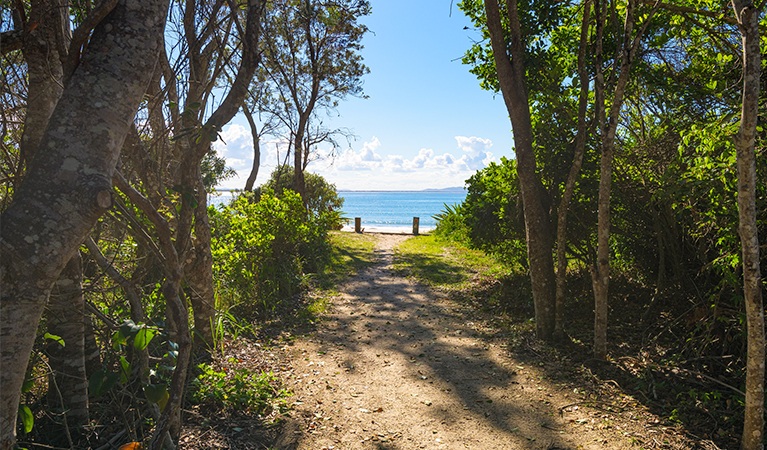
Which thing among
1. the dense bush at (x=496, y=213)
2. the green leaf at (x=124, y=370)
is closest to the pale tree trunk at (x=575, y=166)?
the dense bush at (x=496, y=213)

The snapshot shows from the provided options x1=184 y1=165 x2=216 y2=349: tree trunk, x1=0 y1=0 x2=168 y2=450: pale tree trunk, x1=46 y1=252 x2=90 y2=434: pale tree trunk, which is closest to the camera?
x1=0 y1=0 x2=168 y2=450: pale tree trunk

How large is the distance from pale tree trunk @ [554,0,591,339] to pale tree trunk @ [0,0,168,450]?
4596mm

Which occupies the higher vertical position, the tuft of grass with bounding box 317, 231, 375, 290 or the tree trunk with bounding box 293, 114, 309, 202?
the tree trunk with bounding box 293, 114, 309, 202

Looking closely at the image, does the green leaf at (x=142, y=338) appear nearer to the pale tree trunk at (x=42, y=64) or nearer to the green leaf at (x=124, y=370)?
the green leaf at (x=124, y=370)

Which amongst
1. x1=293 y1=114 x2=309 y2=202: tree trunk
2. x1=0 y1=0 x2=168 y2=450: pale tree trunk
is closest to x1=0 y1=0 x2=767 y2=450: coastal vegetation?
x1=0 y1=0 x2=168 y2=450: pale tree trunk

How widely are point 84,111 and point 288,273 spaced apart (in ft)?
22.2

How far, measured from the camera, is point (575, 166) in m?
4.97

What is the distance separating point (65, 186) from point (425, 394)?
394 cm

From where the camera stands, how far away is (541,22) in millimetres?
6312

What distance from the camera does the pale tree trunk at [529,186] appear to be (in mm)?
5578

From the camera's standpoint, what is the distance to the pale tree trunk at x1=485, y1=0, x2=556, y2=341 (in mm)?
5578

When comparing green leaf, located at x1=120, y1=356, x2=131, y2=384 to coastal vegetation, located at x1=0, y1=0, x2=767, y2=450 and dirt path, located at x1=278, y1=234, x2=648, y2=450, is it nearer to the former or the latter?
coastal vegetation, located at x1=0, y1=0, x2=767, y2=450

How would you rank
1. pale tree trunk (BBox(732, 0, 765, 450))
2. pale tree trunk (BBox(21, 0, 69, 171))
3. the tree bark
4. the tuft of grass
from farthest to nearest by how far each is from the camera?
the tuft of grass < the tree bark < pale tree trunk (BBox(732, 0, 765, 450)) < pale tree trunk (BBox(21, 0, 69, 171))

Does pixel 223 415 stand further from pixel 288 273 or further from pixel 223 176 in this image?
pixel 223 176
